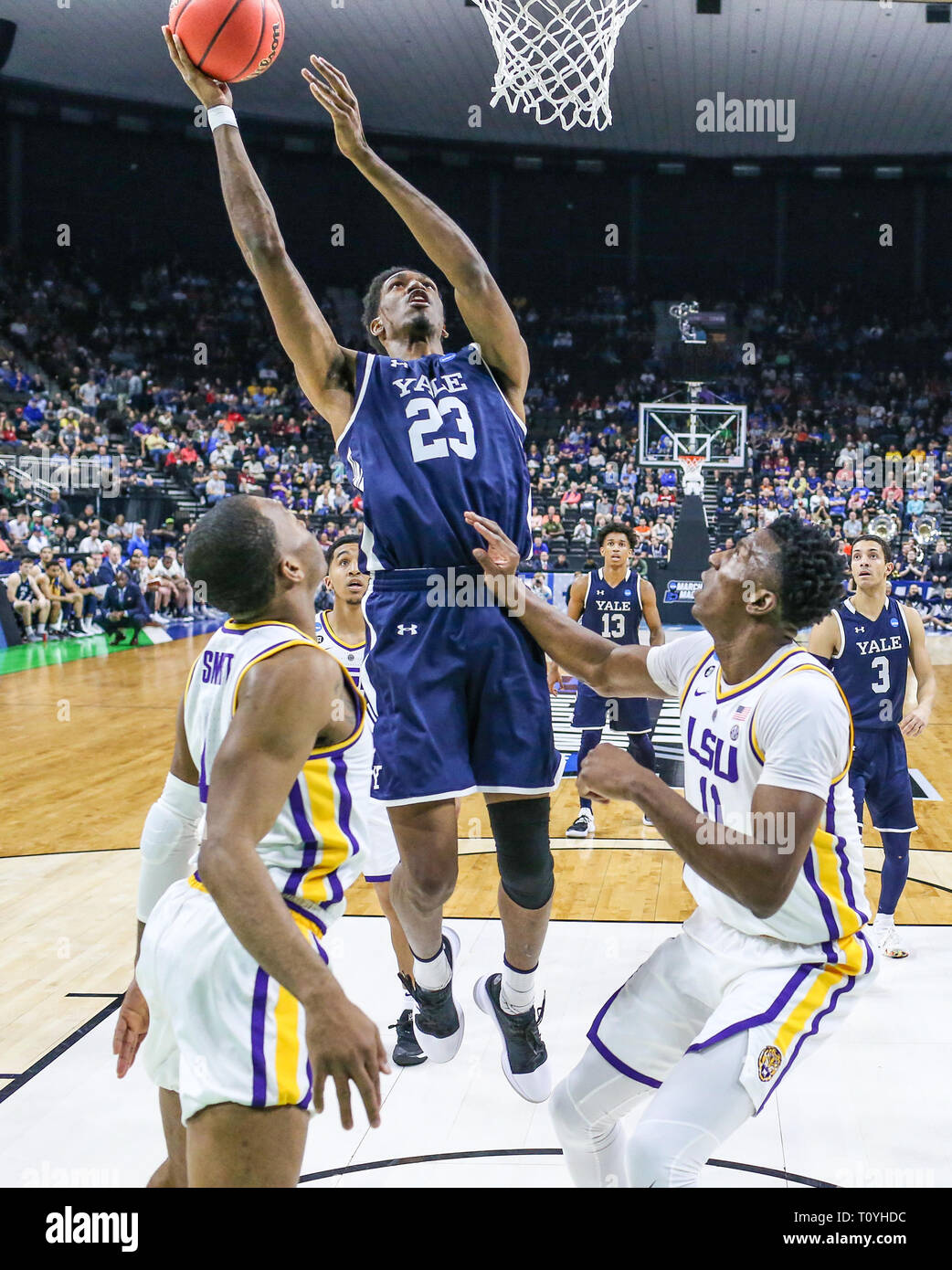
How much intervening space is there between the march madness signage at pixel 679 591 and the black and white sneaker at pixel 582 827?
40.1 ft

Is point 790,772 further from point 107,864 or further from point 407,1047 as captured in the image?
point 107,864

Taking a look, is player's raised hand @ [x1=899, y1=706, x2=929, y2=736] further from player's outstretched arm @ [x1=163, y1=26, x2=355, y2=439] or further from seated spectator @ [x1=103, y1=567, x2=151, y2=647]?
seated spectator @ [x1=103, y1=567, x2=151, y2=647]

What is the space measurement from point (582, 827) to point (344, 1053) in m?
5.94

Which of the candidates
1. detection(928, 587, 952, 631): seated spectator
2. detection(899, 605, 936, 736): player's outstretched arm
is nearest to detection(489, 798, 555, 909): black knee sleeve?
detection(899, 605, 936, 736): player's outstretched arm

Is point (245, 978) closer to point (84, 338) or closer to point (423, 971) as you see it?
point (423, 971)

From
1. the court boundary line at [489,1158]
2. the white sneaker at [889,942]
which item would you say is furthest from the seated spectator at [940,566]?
the court boundary line at [489,1158]

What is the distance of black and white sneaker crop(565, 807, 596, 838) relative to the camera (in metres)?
7.68

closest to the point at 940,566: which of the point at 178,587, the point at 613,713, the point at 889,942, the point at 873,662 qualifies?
the point at 178,587

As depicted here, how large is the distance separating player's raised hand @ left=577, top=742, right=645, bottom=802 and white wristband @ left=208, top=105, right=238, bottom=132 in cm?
199

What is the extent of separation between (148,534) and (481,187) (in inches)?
526

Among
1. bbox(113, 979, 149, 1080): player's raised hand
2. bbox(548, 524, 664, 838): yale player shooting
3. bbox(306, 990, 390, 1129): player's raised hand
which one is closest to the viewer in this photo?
bbox(306, 990, 390, 1129): player's raised hand

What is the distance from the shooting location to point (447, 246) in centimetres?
332

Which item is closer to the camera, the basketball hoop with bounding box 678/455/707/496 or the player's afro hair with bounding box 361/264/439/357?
the player's afro hair with bounding box 361/264/439/357
